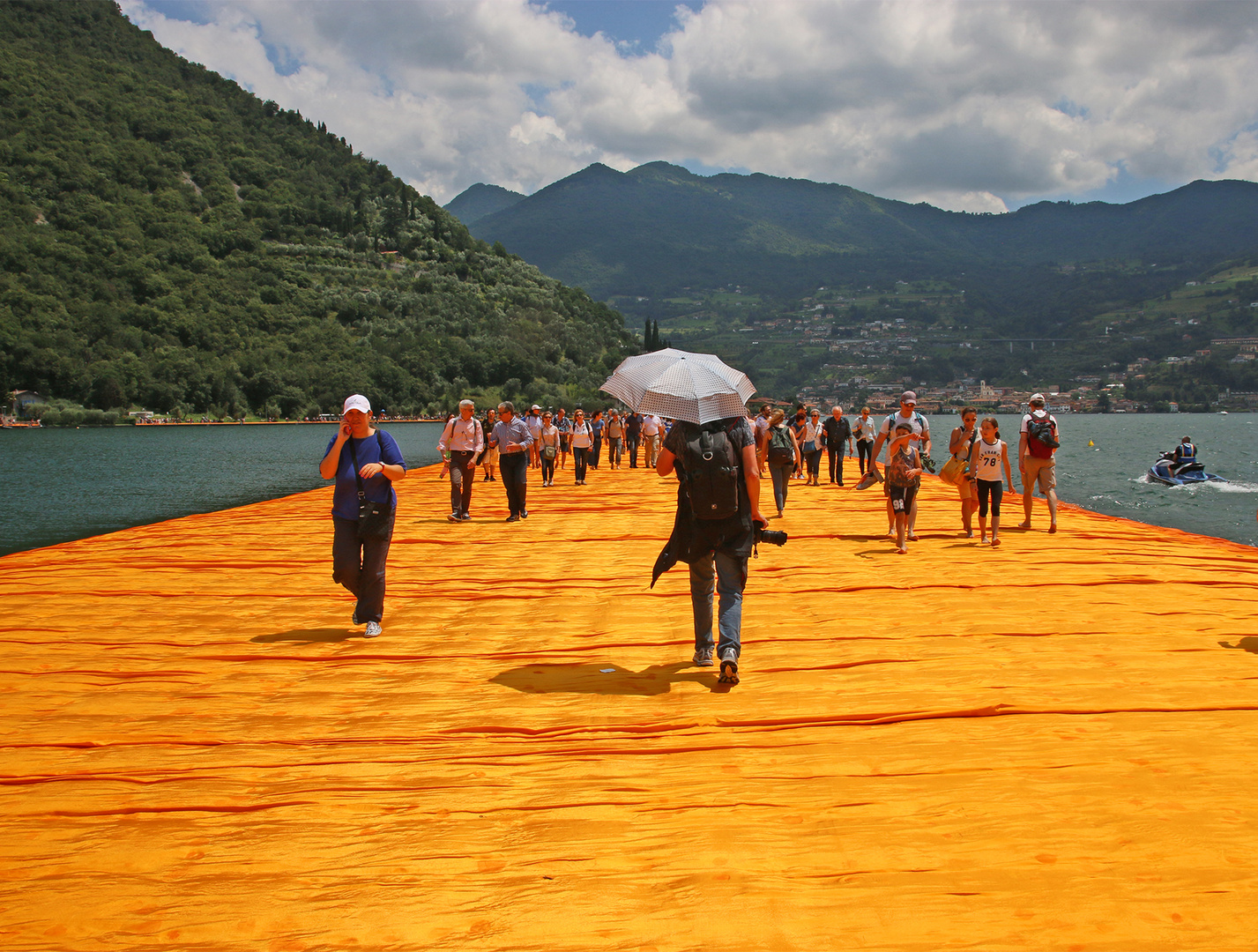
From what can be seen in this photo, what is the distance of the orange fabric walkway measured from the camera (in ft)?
8.43

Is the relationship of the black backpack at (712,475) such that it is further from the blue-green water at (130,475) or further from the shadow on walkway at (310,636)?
the blue-green water at (130,475)

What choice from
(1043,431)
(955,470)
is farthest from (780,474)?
(1043,431)

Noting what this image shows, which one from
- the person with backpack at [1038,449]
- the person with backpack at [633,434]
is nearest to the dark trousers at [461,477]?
the person with backpack at [1038,449]

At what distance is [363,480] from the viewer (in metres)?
5.93

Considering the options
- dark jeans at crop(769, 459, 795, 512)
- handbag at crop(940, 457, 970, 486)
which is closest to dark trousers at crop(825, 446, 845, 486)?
dark jeans at crop(769, 459, 795, 512)

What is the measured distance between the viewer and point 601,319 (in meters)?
145

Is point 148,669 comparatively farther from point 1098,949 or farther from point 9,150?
point 9,150

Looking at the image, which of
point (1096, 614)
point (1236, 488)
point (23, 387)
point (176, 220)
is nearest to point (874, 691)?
point (1096, 614)

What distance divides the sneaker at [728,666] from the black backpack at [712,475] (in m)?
0.77

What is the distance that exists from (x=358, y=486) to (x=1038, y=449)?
8520 millimetres

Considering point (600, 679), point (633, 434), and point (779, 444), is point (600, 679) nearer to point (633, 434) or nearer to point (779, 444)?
point (779, 444)

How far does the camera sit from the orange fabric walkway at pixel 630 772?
8.43 feet

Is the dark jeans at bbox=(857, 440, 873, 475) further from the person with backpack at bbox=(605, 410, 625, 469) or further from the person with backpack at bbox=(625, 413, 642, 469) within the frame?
the person with backpack at bbox=(605, 410, 625, 469)

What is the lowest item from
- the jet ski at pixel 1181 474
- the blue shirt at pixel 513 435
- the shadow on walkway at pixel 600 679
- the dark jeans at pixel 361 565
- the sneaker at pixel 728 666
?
the jet ski at pixel 1181 474
